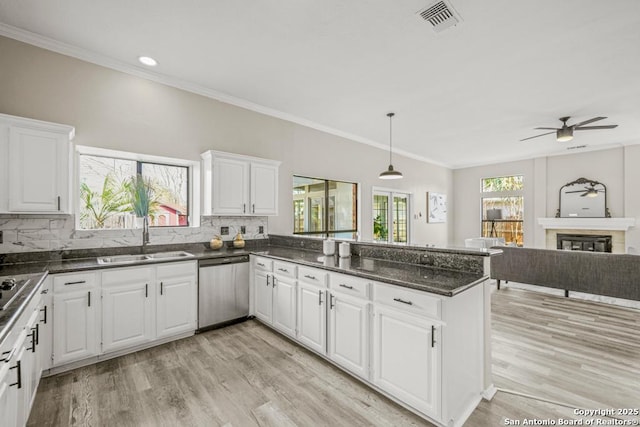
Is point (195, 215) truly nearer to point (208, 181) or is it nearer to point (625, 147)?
point (208, 181)

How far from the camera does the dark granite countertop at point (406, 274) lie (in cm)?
186

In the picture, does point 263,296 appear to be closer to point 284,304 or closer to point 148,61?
point 284,304

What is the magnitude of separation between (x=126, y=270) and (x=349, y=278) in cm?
215

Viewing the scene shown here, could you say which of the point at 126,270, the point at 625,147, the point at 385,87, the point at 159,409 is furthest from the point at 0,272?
the point at 625,147

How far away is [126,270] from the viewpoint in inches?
109

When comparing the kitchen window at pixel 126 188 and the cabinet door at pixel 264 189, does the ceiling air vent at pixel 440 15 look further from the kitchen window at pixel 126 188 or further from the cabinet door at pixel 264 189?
the kitchen window at pixel 126 188

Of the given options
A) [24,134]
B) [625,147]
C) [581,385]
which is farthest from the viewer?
[625,147]

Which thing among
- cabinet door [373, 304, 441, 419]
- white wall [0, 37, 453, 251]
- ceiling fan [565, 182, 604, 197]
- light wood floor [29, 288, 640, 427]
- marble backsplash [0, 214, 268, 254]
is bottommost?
light wood floor [29, 288, 640, 427]

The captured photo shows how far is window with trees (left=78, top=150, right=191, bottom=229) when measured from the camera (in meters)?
3.29

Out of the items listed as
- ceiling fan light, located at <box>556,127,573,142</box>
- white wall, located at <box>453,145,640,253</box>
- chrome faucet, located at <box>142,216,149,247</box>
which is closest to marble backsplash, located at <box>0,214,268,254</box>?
chrome faucet, located at <box>142,216,149,247</box>

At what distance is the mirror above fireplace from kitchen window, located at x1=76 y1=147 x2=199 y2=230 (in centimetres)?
850

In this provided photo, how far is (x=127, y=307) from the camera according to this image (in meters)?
2.78

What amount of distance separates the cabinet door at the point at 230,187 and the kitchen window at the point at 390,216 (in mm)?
3364

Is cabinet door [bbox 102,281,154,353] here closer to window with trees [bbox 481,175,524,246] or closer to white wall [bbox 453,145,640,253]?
white wall [bbox 453,145,640,253]
